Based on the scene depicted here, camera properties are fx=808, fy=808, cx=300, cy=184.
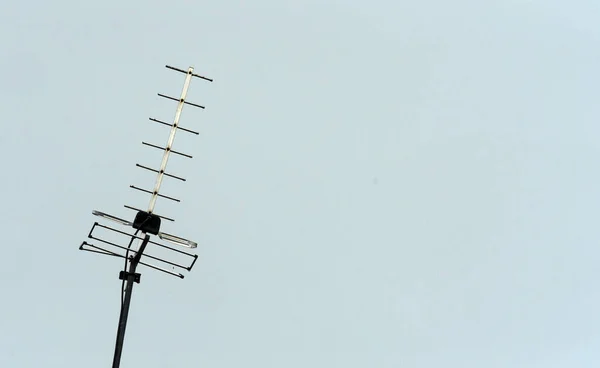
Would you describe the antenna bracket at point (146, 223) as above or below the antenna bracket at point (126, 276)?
above

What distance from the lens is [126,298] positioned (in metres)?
11.6

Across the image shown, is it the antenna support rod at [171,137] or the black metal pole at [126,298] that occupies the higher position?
the antenna support rod at [171,137]

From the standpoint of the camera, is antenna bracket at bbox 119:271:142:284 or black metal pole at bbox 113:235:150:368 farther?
antenna bracket at bbox 119:271:142:284

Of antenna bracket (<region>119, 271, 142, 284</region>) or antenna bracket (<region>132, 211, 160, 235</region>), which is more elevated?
antenna bracket (<region>132, 211, 160, 235</region>)

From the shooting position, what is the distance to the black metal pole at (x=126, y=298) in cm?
1099

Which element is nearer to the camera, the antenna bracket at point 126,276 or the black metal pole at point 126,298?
the black metal pole at point 126,298

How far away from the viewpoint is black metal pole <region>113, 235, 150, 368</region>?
433 inches

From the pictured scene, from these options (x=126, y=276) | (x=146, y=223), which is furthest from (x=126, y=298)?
(x=146, y=223)

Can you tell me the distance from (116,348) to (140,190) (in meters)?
3.04

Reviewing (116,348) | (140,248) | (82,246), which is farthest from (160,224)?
(116,348)

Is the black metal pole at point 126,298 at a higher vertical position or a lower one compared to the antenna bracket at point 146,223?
lower

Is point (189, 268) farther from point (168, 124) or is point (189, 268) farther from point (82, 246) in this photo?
point (168, 124)

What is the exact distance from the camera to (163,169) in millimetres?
13062

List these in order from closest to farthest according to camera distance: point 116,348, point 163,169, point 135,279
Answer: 1. point 116,348
2. point 135,279
3. point 163,169
